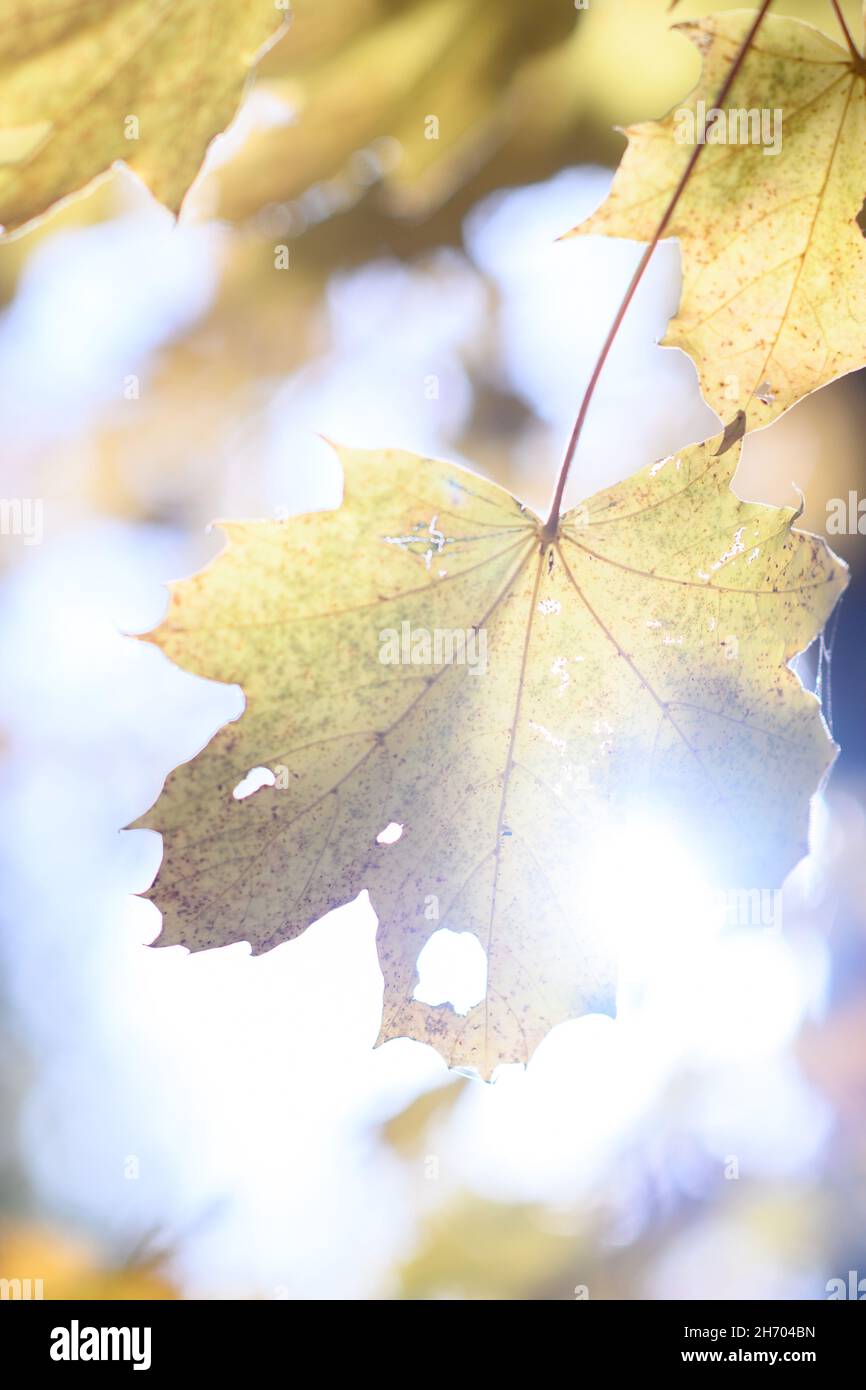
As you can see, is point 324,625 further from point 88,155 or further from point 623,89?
point 623,89

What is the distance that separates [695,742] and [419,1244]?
9.42 ft

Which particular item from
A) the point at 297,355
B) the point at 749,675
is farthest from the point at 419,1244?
the point at 749,675

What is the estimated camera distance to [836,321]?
0.60m

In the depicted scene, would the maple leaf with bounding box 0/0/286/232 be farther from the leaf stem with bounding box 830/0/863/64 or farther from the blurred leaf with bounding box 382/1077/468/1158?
the blurred leaf with bounding box 382/1077/468/1158

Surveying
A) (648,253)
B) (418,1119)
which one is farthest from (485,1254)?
(648,253)

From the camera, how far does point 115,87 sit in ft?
1.62

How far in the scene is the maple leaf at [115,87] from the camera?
46 centimetres

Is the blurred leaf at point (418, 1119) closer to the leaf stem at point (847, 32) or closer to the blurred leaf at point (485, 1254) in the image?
the blurred leaf at point (485, 1254)

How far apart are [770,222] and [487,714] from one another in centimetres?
40

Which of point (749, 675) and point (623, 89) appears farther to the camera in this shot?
point (623, 89)

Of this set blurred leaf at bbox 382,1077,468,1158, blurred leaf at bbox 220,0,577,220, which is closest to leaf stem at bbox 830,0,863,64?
blurred leaf at bbox 220,0,577,220

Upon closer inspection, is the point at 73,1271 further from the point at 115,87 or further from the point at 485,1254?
the point at 115,87

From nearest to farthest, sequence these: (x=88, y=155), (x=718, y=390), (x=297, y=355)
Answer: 1. (x=88, y=155)
2. (x=718, y=390)
3. (x=297, y=355)

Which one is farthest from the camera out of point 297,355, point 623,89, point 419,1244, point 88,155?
point 419,1244
